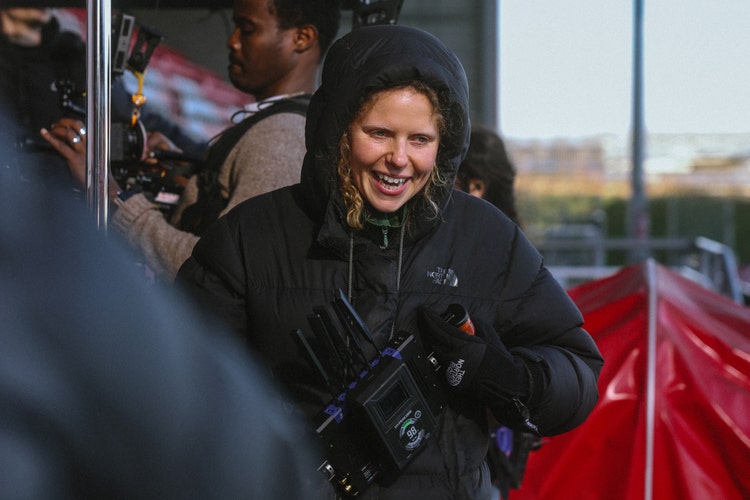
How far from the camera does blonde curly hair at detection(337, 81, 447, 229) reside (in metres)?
2.06

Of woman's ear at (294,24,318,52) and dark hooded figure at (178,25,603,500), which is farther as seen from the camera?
woman's ear at (294,24,318,52)

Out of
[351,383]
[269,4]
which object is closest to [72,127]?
[269,4]

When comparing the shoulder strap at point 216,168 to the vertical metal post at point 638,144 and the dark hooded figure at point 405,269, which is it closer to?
the dark hooded figure at point 405,269

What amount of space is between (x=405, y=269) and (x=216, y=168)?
0.93 m

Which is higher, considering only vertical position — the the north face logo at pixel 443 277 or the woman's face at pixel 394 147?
the woman's face at pixel 394 147

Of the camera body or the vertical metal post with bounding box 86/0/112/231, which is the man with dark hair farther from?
the camera body

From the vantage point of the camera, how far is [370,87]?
2.04 m

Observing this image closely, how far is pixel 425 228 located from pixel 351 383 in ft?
1.21

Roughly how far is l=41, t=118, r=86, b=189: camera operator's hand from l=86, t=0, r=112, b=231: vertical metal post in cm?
55

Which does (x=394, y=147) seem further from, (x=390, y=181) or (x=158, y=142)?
(x=158, y=142)

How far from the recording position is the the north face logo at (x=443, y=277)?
2076 mm

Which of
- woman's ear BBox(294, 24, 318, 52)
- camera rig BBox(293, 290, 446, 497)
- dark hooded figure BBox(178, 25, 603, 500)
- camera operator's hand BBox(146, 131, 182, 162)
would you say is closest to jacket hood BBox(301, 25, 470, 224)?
dark hooded figure BBox(178, 25, 603, 500)

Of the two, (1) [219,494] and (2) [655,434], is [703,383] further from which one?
(1) [219,494]

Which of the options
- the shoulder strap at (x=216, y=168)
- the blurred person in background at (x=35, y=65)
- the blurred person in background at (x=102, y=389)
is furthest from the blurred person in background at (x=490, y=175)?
the blurred person in background at (x=102, y=389)
